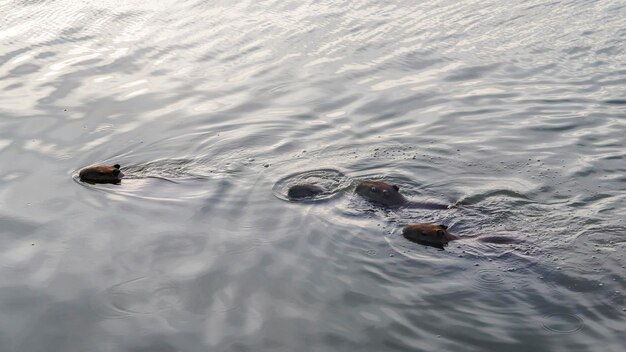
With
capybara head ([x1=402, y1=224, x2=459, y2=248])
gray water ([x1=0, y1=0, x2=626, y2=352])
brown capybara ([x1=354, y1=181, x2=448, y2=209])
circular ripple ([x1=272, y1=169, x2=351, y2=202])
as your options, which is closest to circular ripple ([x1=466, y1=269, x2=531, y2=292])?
gray water ([x1=0, y1=0, x2=626, y2=352])

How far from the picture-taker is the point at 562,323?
826cm

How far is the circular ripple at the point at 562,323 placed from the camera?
8.14 meters

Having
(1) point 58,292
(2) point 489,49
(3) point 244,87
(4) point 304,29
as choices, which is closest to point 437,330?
(1) point 58,292

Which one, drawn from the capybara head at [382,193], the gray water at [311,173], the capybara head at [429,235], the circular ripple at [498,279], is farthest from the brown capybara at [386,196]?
the circular ripple at [498,279]

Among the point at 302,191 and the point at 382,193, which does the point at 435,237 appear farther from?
the point at 302,191

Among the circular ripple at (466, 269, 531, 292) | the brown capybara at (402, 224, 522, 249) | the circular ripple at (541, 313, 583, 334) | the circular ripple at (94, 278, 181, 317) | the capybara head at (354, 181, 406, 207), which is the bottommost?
the circular ripple at (94, 278, 181, 317)

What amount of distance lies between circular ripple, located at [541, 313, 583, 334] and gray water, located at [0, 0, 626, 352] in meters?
0.02

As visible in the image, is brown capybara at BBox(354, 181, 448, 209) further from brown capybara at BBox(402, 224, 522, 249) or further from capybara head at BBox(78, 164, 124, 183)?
capybara head at BBox(78, 164, 124, 183)

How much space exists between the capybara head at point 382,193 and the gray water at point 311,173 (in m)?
0.17

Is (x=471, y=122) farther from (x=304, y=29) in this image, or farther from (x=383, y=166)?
(x=304, y=29)

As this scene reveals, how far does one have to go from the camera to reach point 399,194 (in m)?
11.4

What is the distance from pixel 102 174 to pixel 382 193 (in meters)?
4.15

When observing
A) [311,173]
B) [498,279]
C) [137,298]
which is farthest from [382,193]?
[137,298]

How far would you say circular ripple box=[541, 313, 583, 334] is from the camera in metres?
8.14
